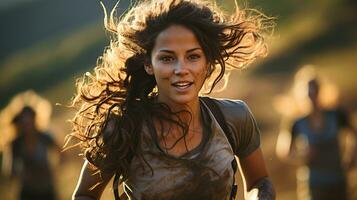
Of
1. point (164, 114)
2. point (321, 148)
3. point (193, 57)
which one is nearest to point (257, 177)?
point (164, 114)

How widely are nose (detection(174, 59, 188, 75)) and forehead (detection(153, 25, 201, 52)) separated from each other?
6cm

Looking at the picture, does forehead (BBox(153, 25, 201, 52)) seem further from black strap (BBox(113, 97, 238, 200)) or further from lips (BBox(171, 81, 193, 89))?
black strap (BBox(113, 97, 238, 200))

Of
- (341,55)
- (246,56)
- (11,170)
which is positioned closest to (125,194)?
(246,56)

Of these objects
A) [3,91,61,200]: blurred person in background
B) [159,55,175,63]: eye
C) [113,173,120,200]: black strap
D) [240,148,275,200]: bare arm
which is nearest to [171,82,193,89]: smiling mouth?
[159,55,175,63]: eye

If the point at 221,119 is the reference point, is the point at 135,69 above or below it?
above

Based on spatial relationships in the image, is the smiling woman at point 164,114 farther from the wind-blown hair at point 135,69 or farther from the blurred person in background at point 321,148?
the blurred person in background at point 321,148

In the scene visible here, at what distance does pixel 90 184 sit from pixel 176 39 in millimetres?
830

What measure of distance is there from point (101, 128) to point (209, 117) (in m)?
0.55

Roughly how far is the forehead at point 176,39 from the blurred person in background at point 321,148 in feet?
19.0

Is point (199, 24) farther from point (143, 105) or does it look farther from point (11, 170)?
point (11, 170)

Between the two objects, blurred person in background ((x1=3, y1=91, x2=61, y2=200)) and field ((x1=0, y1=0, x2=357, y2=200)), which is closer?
blurred person in background ((x1=3, y1=91, x2=61, y2=200))

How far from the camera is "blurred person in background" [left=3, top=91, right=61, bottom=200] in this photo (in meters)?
Result: 11.5

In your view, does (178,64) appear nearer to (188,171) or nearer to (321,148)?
(188,171)

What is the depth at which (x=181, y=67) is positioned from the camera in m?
4.77
